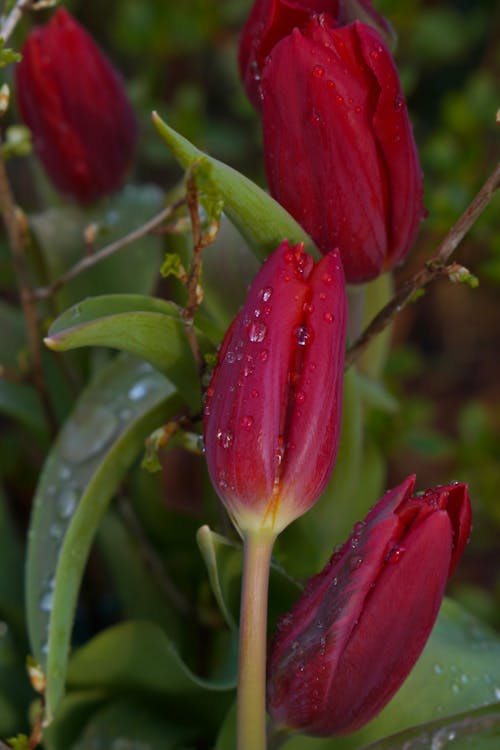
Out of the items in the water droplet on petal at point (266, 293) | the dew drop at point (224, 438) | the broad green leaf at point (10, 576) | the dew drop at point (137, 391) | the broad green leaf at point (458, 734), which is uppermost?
the water droplet on petal at point (266, 293)

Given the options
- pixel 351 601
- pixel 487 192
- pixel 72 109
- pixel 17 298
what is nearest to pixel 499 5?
pixel 17 298

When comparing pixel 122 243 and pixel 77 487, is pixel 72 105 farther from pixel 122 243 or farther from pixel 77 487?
pixel 77 487

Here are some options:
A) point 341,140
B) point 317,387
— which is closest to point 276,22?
point 341,140

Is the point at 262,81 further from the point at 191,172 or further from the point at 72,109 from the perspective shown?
the point at 72,109

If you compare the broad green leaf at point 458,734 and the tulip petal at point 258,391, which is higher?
the tulip petal at point 258,391

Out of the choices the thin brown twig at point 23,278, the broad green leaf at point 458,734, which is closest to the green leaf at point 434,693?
the broad green leaf at point 458,734

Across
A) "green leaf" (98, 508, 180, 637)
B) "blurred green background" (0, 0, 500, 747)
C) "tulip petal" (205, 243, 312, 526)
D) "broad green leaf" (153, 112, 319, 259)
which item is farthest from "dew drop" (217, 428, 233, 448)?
"green leaf" (98, 508, 180, 637)

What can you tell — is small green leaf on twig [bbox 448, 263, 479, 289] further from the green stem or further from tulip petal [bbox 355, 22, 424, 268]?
the green stem

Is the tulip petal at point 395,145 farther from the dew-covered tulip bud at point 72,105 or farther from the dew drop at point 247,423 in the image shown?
the dew-covered tulip bud at point 72,105
